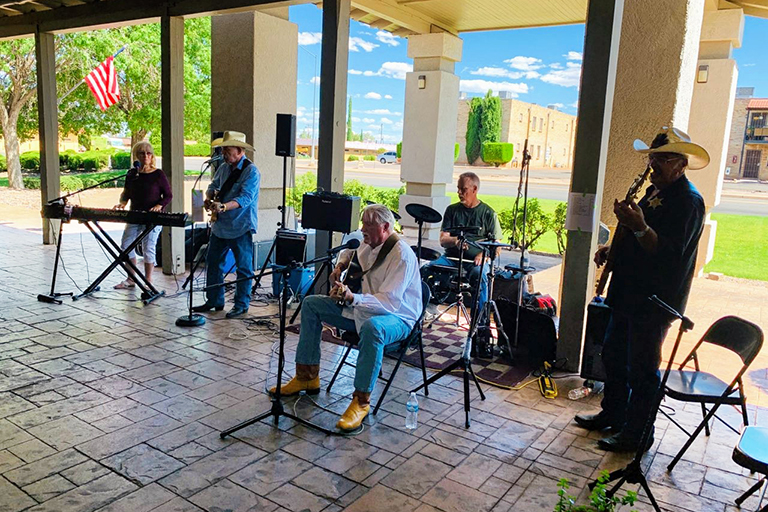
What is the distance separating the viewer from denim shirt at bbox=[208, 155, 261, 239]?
530 cm

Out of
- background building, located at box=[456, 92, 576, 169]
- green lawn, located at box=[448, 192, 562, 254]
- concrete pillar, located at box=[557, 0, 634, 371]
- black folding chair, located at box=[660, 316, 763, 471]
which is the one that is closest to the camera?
black folding chair, located at box=[660, 316, 763, 471]

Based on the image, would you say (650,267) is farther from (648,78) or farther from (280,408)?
(648,78)

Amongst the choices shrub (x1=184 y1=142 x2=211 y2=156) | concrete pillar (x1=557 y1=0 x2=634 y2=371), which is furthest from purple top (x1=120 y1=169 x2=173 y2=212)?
shrub (x1=184 y1=142 x2=211 y2=156)

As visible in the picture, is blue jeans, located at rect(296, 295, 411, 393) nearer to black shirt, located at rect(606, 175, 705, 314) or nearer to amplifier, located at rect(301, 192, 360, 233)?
black shirt, located at rect(606, 175, 705, 314)

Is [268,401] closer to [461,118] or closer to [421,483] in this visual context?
[421,483]

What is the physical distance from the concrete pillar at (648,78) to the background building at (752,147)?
71.7 ft

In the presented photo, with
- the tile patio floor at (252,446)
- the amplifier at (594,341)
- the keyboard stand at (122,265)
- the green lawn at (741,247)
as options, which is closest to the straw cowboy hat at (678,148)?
the amplifier at (594,341)

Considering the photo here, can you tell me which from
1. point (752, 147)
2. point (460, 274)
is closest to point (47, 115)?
point (460, 274)

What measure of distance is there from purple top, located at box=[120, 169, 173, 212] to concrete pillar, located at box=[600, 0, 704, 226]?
4305mm

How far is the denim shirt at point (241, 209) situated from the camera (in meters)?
5.30

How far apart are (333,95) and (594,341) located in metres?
3.21

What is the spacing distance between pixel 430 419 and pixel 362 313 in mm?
761

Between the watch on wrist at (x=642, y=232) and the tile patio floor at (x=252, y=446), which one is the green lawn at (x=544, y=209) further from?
the watch on wrist at (x=642, y=232)

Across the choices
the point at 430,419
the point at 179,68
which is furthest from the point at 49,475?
the point at 179,68
